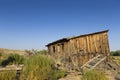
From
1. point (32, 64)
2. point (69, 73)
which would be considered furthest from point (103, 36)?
point (32, 64)

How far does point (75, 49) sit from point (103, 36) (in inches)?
155

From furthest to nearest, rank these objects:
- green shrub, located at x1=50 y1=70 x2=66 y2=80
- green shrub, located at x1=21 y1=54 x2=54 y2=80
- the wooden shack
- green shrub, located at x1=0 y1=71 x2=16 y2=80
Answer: the wooden shack
green shrub, located at x1=50 y1=70 x2=66 y2=80
green shrub, located at x1=21 y1=54 x2=54 y2=80
green shrub, located at x1=0 y1=71 x2=16 y2=80

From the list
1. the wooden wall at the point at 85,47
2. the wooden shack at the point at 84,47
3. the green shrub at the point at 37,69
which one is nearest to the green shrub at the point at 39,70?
the green shrub at the point at 37,69

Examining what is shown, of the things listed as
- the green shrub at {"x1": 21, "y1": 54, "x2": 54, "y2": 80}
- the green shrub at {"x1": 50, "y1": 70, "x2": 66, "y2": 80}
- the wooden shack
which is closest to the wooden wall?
the wooden shack

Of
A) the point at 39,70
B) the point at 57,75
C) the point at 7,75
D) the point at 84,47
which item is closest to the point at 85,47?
the point at 84,47

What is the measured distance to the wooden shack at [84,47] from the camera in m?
20.7

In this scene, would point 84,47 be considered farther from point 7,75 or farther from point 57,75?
point 7,75

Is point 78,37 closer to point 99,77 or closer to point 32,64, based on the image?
point 32,64

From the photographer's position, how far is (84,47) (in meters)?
Answer: 21.1

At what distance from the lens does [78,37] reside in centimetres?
2105

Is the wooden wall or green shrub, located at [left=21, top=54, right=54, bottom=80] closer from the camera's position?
green shrub, located at [left=21, top=54, right=54, bottom=80]

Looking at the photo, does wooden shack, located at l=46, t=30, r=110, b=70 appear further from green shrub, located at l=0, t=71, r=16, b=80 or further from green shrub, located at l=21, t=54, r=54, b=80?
green shrub, located at l=0, t=71, r=16, b=80

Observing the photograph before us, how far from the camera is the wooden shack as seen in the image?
20719 millimetres

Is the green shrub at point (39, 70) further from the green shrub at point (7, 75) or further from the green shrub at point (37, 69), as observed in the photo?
the green shrub at point (7, 75)
